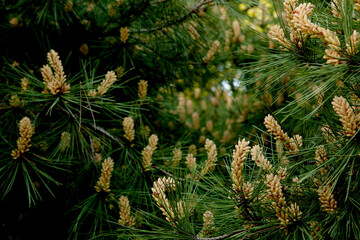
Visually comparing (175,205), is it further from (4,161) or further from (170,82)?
(170,82)

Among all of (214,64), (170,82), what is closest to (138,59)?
(170,82)

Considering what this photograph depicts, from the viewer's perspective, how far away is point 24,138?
1312 mm

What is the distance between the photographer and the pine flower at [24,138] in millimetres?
1306

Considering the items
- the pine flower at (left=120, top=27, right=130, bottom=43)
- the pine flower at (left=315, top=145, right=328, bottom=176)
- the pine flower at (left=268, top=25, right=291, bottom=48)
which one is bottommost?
the pine flower at (left=315, top=145, right=328, bottom=176)

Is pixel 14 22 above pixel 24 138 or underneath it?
above

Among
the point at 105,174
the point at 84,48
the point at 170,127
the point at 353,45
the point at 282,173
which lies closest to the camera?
the point at 353,45

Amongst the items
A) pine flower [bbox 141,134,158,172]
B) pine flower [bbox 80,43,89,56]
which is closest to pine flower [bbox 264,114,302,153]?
pine flower [bbox 141,134,158,172]

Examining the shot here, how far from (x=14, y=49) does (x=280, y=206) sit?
1827 millimetres

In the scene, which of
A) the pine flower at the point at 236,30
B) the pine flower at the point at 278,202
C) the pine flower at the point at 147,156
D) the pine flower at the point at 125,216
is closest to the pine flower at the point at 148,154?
the pine flower at the point at 147,156

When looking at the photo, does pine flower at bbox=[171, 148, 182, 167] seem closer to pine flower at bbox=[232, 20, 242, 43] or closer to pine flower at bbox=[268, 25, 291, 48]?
pine flower at bbox=[268, 25, 291, 48]

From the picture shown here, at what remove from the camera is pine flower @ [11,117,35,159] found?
1306 mm

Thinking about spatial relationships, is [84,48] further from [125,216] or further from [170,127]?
[125,216]

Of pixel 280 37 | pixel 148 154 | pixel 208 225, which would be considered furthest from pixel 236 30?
pixel 208 225

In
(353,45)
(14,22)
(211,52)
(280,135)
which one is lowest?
(280,135)
